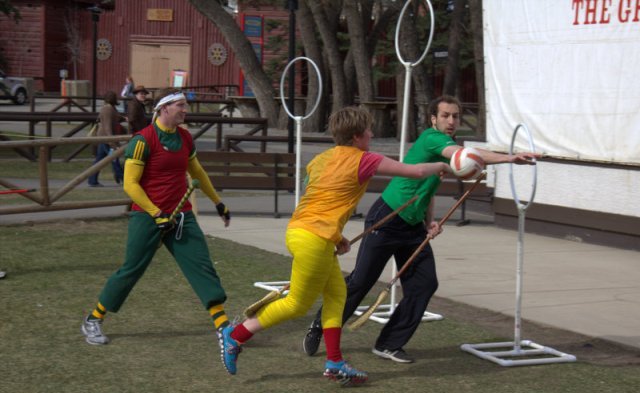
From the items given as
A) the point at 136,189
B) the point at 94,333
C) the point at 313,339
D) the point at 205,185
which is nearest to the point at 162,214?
the point at 136,189

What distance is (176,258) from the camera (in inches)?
278

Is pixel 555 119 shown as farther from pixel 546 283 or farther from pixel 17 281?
pixel 17 281

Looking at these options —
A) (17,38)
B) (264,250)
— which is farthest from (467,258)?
(17,38)

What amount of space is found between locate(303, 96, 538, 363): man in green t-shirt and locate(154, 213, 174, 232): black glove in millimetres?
1157

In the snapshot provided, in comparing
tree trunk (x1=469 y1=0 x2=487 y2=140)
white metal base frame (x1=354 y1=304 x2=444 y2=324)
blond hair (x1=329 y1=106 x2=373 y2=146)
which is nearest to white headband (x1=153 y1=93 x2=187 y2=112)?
blond hair (x1=329 y1=106 x2=373 y2=146)

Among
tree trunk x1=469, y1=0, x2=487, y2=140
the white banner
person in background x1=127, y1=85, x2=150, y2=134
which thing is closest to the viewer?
the white banner

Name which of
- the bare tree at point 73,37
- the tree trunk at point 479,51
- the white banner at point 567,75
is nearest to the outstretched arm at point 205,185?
the white banner at point 567,75

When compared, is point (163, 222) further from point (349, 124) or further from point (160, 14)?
point (160, 14)

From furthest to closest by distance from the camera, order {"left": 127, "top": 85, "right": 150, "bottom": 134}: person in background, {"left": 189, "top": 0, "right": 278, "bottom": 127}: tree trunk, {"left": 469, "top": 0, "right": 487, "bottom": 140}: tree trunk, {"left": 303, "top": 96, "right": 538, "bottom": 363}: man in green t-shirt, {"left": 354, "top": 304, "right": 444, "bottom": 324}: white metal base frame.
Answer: {"left": 189, "top": 0, "right": 278, "bottom": 127}: tree trunk
{"left": 469, "top": 0, "right": 487, "bottom": 140}: tree trunk
{"left": 127, "top": 85, "right": 150, "bottom": 134}: person in background
{"left": 354, "top": 304, "right": 444, "bottom": 324}: white metal base frame
{"left": 303, "top": 96, "right": 538, "bottom": 363}: man in green t-shirt

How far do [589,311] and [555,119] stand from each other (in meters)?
5.15

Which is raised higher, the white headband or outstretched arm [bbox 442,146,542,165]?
the white headband

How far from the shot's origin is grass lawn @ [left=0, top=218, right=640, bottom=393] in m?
6.25

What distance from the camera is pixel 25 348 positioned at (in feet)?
22.8

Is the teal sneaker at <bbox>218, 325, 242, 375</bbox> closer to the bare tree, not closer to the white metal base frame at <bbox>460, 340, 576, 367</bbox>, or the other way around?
the white metal base frame at <bbox>460, 340, 576, 367</bbox>
